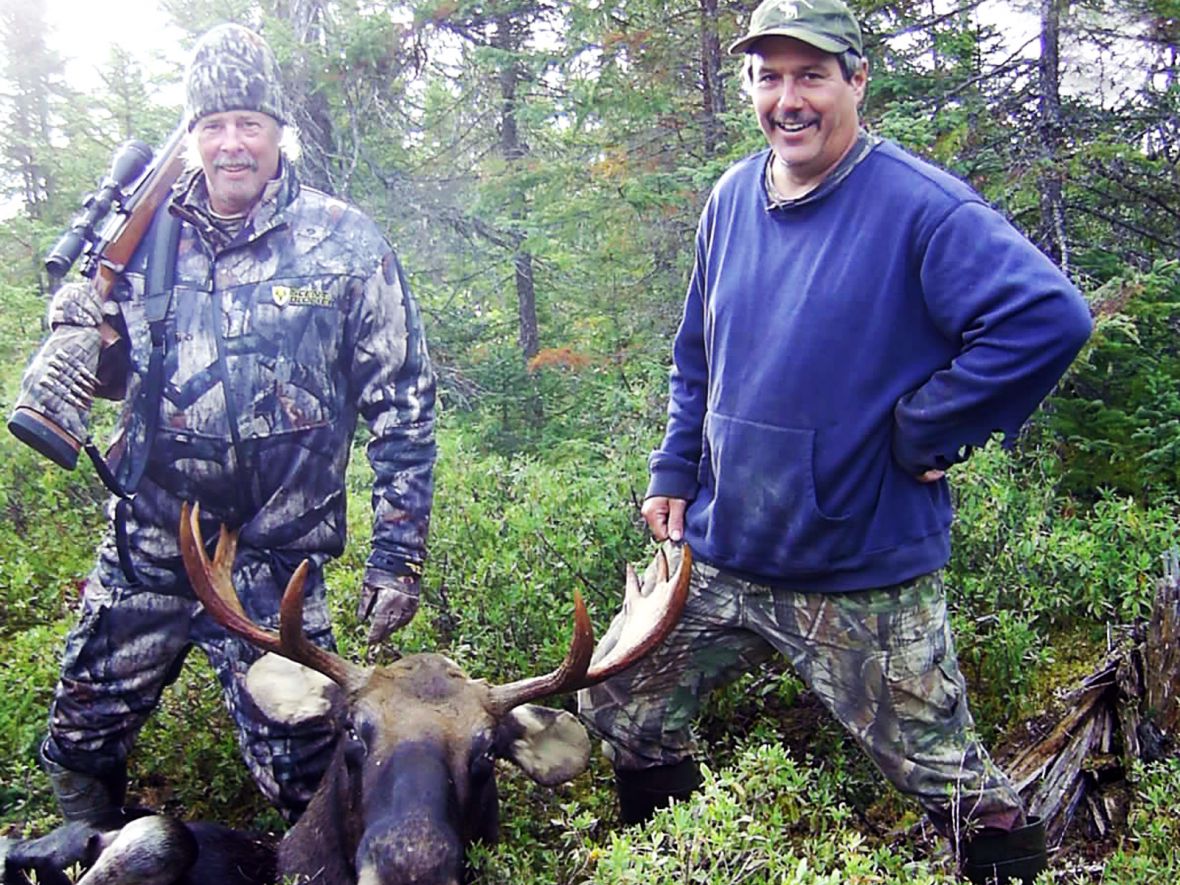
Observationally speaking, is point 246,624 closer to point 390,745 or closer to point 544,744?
point 390,745

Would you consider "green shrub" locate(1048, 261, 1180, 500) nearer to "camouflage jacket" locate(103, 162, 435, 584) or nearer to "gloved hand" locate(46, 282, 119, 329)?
"camouflage jacket" locate(103, 162, 435, 584)

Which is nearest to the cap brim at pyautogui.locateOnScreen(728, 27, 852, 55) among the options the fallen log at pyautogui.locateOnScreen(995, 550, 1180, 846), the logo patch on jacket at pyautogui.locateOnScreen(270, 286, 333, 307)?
the logo patch on jacket at pyautogui.locateOnScreen(270, 286, 333, 307)

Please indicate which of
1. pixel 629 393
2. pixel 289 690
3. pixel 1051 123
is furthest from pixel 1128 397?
pixel 289 690

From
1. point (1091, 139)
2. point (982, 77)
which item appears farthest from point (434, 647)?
point (1091, 139)

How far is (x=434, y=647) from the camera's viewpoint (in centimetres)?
546

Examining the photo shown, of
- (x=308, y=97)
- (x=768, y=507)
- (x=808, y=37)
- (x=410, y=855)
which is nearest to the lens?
(x=410, y=855)

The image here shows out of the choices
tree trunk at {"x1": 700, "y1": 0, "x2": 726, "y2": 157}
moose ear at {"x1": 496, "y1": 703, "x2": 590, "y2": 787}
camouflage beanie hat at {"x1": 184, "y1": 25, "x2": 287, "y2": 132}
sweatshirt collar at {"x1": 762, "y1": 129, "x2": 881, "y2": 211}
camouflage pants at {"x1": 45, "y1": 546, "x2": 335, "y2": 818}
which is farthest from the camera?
tree trunk at {"x1": 700, "y1": 0, "x2": 726, "y2": 157}

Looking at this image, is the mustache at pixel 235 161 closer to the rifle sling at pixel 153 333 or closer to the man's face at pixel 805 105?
the rifle sling at pixel 153 333

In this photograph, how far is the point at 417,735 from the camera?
3.41 metres

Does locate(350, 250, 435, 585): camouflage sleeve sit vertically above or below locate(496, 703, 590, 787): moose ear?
above

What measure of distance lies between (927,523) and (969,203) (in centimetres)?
110

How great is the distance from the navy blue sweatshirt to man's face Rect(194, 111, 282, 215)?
1.85 meters

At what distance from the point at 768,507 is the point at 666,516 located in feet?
2.30

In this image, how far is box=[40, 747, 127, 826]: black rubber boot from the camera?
421 cm
